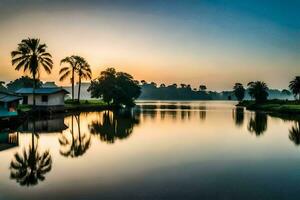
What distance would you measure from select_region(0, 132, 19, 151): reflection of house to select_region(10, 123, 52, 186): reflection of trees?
91.6 inches

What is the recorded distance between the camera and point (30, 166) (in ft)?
59.8

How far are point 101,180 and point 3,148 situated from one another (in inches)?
489

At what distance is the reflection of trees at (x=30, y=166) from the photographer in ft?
50.7

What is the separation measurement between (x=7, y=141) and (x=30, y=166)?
10.9 meters

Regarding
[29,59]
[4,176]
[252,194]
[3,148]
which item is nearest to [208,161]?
[252,194]

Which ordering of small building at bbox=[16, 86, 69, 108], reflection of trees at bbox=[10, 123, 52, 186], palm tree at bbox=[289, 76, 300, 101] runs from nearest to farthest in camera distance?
reflection of trees at bbox=[10, 123, 52, 186] → small building at bbox=[16, 86, 69, 108] → palm tree at bbox=[289, 76, 300, 101]

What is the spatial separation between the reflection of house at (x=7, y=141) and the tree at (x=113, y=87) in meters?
64.2

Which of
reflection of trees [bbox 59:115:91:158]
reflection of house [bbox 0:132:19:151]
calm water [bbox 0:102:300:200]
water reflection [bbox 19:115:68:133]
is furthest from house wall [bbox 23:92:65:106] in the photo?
calm water [bbox 0:102:300:200]

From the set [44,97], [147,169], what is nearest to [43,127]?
[147,169]

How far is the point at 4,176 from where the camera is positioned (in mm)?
15914

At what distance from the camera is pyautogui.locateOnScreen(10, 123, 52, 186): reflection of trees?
15.4 metres

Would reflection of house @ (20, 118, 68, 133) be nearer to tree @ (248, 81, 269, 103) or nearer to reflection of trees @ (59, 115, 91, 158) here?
reflection of trees @ (59, 115, 91, 158)

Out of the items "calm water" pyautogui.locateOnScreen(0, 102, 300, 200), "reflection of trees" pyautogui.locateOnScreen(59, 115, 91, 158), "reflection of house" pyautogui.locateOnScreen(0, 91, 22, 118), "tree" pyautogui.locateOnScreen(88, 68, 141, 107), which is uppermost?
"tree" pyautogui.locateOnScreen(88, 68, 141, 107)

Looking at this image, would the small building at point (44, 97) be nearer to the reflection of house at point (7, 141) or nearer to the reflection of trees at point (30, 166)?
the reflection of house at point (7, 141)
